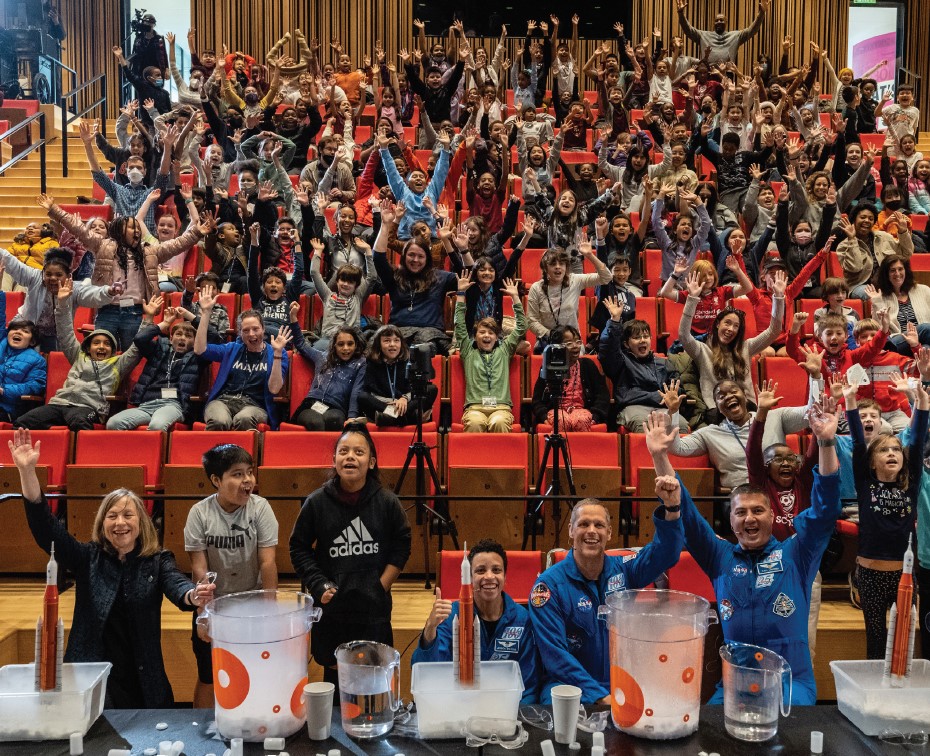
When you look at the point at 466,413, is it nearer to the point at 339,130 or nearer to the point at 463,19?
the point at 339,130

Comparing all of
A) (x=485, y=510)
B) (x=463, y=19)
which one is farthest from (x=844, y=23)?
(x=485, y=510)

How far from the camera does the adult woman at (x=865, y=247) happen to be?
242 inches

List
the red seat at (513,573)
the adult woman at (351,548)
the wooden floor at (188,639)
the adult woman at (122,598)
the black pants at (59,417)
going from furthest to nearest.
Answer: the black pants at (59,417) → the wooden floor at (188,639) → the red seat at (513,573) → the adult woman at (351,548) → the adult woman at (122,598)

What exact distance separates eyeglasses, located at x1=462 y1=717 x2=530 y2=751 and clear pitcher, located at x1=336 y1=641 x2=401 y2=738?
16 cm

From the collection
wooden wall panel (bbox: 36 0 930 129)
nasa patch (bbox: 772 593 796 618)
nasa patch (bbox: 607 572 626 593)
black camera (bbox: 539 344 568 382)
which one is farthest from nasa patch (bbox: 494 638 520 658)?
wooden wall panel (bbox: 36 0 930 129)

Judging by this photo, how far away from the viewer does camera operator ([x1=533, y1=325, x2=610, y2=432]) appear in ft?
15.2

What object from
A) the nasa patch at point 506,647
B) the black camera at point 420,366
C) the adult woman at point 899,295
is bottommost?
the nasa patch at point 506,647

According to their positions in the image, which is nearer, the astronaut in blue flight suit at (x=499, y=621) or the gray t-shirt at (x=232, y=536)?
the astronaut in blue flight suit at (x=499, y=621)

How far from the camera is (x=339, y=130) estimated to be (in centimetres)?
843

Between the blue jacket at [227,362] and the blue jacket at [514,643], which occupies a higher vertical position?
the blue jacket at [227,362]

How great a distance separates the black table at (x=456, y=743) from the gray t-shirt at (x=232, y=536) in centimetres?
119

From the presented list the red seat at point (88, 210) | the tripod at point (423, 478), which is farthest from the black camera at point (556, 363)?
the red seat at point (88, 210)

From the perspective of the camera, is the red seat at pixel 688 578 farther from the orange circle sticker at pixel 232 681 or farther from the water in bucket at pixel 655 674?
the orange circle sticker at pixel 232 681

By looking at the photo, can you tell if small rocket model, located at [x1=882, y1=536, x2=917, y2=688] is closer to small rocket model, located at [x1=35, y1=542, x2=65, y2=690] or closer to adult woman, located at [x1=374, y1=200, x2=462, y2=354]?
small rocket model, located at [x1=35, y1=542, x2=65, y2=690]
